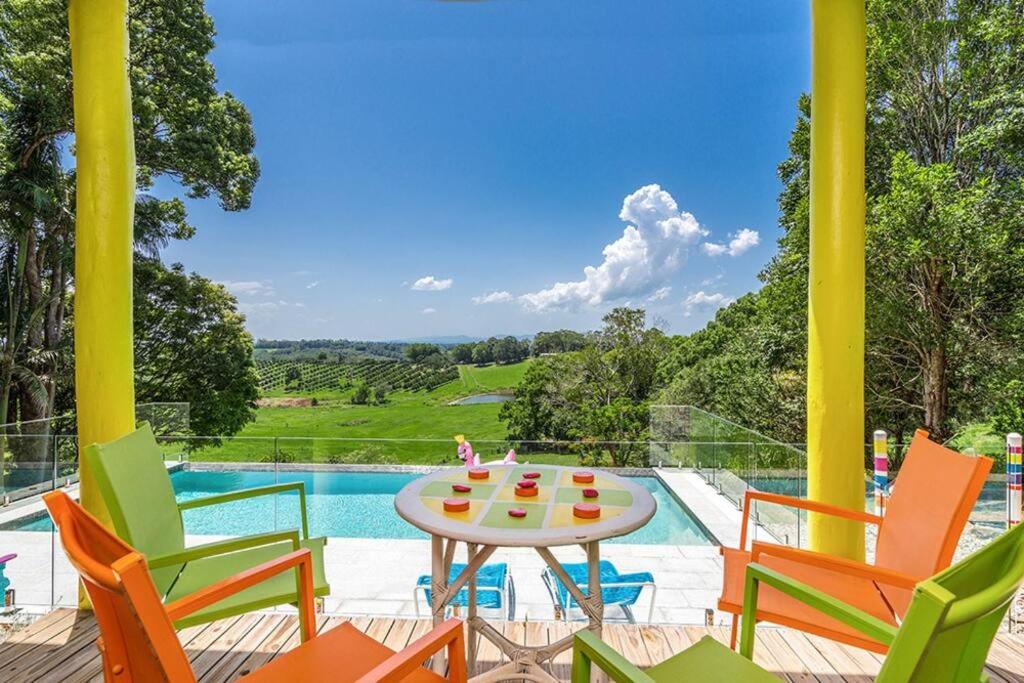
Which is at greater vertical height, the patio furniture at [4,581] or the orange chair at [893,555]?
the orange chair at [893,555]

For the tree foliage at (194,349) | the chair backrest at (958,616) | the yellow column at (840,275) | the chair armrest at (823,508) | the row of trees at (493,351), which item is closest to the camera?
the chair backrest at (958,616)

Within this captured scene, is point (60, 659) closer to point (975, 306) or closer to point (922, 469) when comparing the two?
point (922, 469)

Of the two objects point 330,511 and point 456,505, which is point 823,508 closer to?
point 456,505

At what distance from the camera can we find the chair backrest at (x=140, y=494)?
1628 mm

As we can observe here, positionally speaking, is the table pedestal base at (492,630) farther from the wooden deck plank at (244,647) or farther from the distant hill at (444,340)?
the distant hill at (444,340)

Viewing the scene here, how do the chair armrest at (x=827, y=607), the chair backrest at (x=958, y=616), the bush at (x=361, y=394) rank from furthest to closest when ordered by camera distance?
the bush at (x=361, y=394), the chair armrest at (x=827, y=607), the chair backrest at (x=958, y=616)

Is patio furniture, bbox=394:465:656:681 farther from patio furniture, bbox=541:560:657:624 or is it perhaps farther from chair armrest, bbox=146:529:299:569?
patio furniture, bbox=541:560:657:624

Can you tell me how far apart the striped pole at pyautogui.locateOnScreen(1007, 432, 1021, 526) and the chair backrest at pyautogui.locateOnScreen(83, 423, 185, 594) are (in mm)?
3538

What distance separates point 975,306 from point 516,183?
41.9 ft

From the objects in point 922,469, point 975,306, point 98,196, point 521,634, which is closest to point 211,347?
point 98,196

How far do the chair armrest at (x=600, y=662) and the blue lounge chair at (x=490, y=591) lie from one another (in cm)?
132

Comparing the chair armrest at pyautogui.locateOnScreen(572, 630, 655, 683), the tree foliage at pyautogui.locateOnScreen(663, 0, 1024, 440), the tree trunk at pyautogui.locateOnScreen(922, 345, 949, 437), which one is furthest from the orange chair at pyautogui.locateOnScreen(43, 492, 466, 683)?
the tree trunk at pyautogui.locateOnScreen(922, 345, 949, 437)

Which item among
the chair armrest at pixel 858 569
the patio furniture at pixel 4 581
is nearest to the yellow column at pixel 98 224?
the patio furniture at pixel 4 581

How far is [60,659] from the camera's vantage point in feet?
6.71
